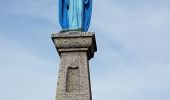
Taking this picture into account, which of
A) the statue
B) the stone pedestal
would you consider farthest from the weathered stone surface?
the statue

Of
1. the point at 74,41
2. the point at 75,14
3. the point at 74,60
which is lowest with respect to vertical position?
the point at 74,60

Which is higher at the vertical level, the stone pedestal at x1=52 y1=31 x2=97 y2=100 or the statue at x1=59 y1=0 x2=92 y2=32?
the statue at x1=59 y1=0 x2=92 y2=32

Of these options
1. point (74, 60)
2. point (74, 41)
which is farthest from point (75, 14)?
point (74, 60)

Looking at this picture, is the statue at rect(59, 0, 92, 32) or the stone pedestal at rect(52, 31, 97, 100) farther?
the statue at rect(59, 0, 92, 32)

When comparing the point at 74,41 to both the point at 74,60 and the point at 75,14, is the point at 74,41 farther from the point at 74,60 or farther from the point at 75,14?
the point at 75,14

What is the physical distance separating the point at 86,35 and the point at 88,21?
2.64 ft

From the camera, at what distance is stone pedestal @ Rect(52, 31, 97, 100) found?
395 inches

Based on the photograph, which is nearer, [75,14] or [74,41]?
[74,41]

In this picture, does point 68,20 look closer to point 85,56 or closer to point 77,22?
point 77,22

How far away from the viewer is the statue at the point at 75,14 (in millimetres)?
10953

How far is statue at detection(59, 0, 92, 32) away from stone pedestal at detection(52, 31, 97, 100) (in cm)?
45

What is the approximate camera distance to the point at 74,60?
10375mm

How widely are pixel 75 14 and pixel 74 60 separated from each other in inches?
54.1

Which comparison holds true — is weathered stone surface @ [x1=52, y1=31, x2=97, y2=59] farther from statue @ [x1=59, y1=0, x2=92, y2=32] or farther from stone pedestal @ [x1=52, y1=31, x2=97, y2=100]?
statue @ [x1=59, y1=0, x2=92, y2=32]
